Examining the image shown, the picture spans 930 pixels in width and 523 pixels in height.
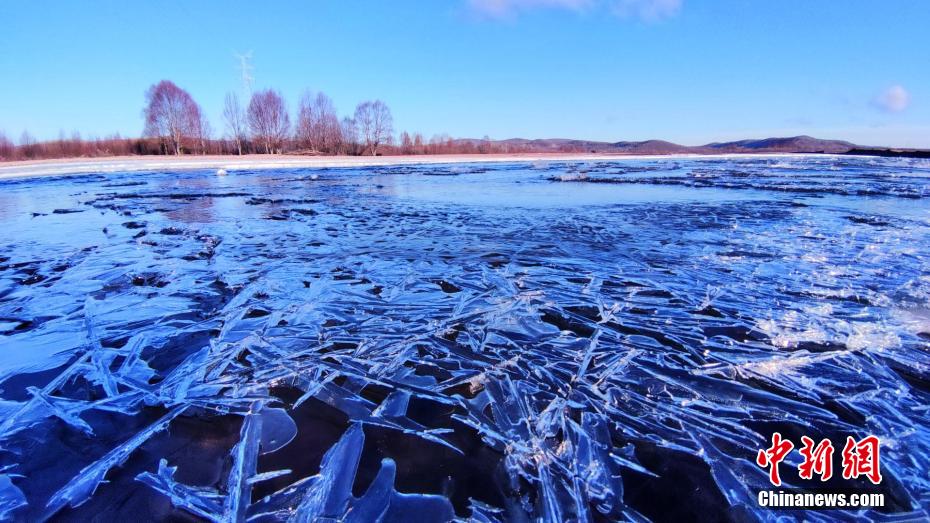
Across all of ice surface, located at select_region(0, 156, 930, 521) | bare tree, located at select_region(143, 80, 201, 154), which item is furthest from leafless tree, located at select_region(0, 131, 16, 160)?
ice surface, located at select_region(0, 156, 930, 521)

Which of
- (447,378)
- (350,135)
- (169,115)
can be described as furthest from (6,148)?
(447,378)

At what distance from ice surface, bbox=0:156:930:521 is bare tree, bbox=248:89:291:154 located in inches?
2257

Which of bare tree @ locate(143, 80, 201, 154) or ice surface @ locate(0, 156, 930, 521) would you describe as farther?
bare tree @ locate(143, 80, 201, 154)

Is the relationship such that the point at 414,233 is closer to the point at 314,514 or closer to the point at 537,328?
the point at 537,328

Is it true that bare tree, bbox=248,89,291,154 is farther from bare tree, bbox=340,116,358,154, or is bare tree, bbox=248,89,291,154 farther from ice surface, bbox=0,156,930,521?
ice surface, bbox=0,156,930,521

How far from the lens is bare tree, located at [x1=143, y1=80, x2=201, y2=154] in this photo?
49500 millimetres

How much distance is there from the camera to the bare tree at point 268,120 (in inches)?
2158

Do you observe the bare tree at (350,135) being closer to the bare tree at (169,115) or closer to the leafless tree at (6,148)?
the bare tree at (169,115)

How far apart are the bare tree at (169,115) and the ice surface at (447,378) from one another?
57.1 m

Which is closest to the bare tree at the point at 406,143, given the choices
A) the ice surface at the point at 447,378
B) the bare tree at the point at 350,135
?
the bare tree at the point at 350,135

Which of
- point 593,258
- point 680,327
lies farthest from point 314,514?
point 593,258

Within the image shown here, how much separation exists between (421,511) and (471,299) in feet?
6.66

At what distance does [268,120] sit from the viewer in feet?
180

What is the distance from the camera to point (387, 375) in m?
2.26
